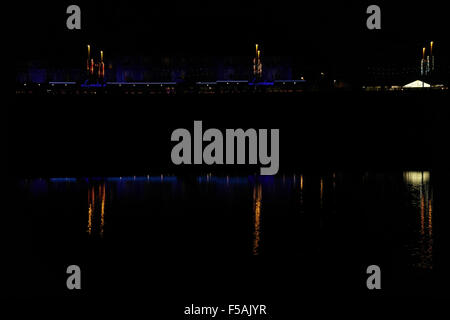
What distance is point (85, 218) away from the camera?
2327cm

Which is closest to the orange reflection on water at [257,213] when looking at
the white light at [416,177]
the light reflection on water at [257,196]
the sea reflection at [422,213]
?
the light reflection on water at [257,196]

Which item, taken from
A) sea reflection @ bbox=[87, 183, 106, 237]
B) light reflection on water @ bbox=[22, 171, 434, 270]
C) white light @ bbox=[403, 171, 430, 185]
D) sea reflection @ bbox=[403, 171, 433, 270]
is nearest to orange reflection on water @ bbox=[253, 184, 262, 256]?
light reflection on water @ bbox=[22, 171, 434, 270]

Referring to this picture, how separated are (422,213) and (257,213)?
17.7 feet

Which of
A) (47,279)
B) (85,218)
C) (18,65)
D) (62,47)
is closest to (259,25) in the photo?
(62,47)

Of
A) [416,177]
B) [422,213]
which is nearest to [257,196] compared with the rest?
[422,213]

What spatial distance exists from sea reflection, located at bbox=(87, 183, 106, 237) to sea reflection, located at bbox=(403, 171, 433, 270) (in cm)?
875

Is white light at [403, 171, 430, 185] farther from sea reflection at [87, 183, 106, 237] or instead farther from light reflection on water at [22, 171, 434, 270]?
sea reflection at [87, 183, 106, 237]

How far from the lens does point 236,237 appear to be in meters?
20.1

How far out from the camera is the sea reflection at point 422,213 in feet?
57.1

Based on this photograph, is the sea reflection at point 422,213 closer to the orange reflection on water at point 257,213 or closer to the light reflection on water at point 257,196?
the light reflection on water at point 257,196

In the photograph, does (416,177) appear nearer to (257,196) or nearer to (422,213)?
(257,196)
